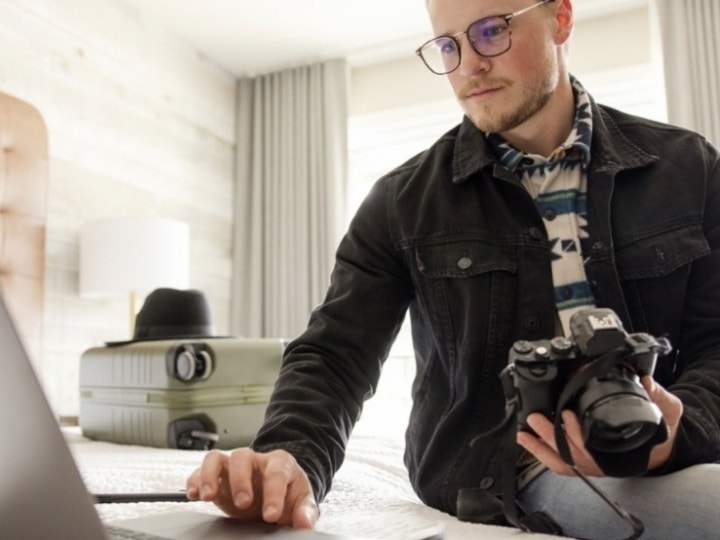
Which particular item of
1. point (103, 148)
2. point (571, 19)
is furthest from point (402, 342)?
point (571, 19)

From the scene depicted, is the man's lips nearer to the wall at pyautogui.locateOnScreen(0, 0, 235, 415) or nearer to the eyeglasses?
the eyeglasses

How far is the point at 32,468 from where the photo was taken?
37 centimetres

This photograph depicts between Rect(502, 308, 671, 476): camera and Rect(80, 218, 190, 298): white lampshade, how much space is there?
6.52ft

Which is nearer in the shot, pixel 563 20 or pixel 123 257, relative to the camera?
pixel 563 20

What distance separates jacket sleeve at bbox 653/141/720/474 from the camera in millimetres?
789

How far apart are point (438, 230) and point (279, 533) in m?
0.55

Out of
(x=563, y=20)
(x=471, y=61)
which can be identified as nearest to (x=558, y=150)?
(x=471, y=61)

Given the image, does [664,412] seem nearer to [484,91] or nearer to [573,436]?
[573,436]

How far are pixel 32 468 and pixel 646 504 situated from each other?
2.02 feet

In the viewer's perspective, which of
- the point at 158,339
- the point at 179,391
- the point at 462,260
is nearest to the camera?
the point at 462,260

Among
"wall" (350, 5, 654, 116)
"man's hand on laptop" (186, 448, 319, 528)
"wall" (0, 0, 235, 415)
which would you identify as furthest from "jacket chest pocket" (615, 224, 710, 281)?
"wall" (350, 5, 654, 116)

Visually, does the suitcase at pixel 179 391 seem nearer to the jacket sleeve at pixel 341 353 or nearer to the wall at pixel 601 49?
the jacket sleeve at pixel 341 353

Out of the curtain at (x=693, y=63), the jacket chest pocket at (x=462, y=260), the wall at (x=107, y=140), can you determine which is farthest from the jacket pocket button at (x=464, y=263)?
the curtain at (x=693, y=63)

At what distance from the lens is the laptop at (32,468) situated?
360 mm
